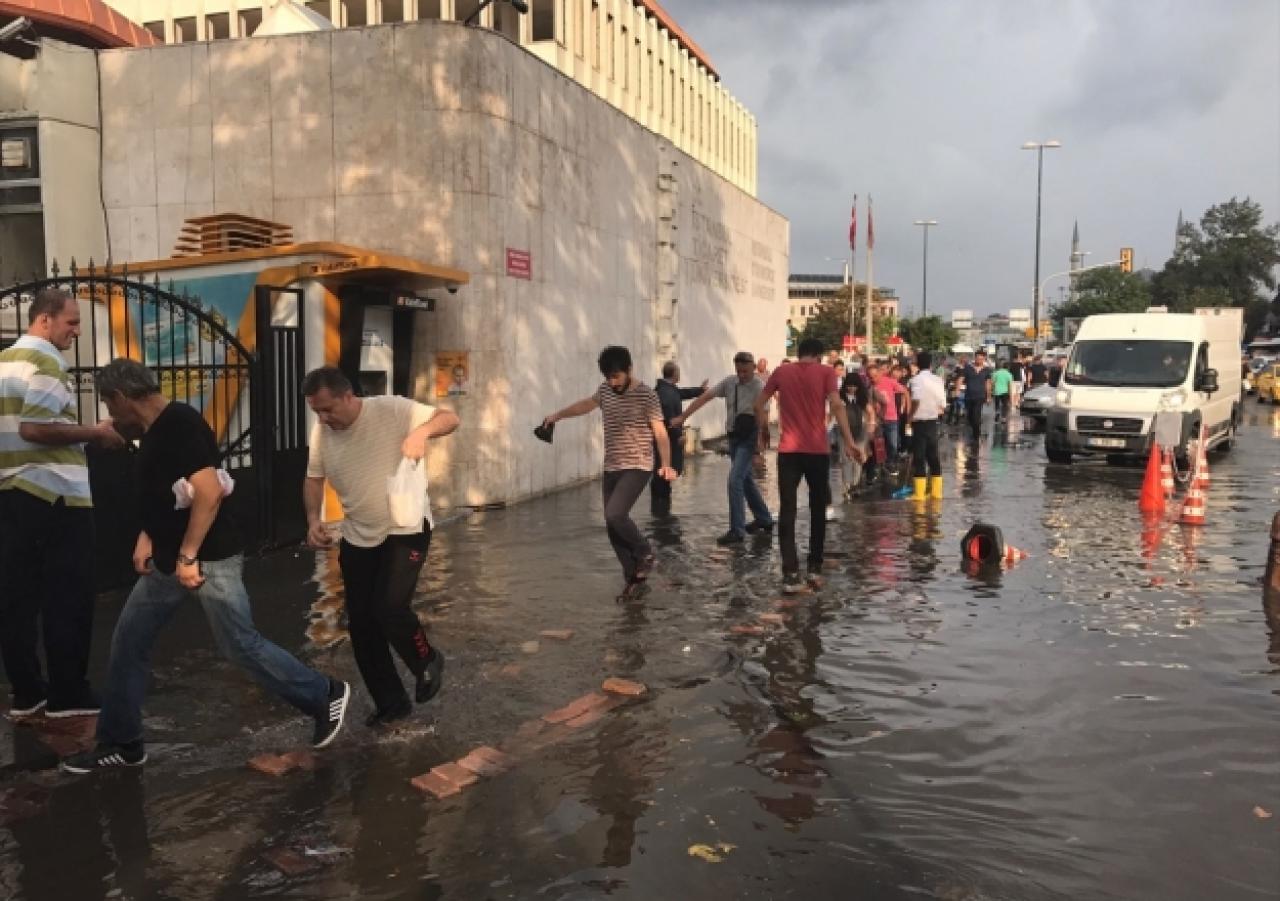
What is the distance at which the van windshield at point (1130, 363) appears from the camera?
17.6 metres

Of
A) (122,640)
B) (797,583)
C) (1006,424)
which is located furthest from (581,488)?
(1006,424)

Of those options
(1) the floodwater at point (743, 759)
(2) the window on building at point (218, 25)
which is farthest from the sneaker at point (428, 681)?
(2) the window on building at point (218, 25)

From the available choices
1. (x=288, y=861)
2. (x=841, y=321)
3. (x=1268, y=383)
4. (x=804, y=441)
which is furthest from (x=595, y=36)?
(x=288, y=861)

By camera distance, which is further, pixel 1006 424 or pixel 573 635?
pixel 1006 424

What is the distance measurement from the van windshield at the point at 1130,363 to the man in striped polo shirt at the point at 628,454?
12.3m

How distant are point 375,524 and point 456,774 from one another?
118cm

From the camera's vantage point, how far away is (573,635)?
6875 mm

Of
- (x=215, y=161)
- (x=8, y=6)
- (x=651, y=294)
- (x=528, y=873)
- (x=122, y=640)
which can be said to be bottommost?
(x=528, y=873)

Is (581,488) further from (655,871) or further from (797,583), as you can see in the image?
(655,871)

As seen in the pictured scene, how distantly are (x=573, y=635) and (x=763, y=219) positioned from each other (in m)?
22.4

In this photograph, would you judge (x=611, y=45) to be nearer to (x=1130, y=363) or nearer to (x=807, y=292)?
(x=1130, y=363)

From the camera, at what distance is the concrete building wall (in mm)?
12242

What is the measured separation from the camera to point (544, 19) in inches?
1681

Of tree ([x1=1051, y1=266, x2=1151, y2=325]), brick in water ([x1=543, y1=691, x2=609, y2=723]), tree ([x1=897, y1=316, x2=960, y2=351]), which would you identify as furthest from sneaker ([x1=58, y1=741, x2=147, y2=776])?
tree ([x1=1051, y1=266, x2=1151, y2=325])
